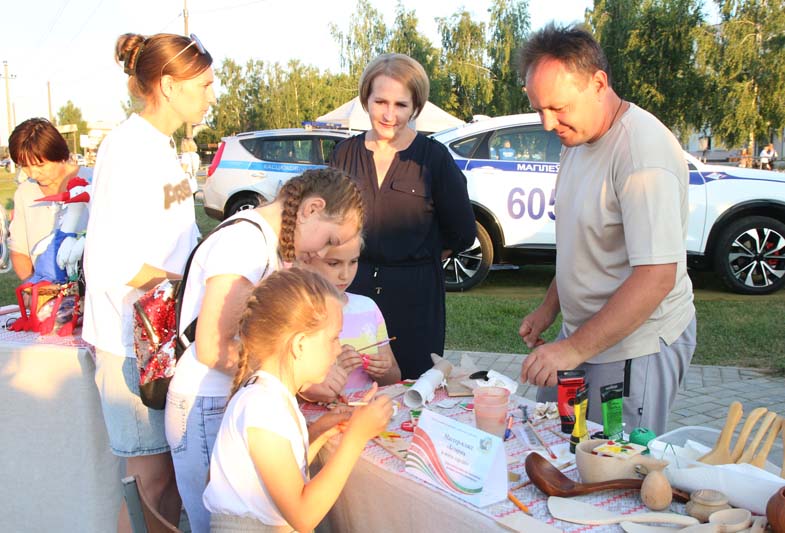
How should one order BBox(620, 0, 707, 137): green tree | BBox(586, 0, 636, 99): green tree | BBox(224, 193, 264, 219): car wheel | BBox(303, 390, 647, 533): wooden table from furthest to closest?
BBox(586, 0, 636, 99): green tree < BBox(620, 0, 707, 137): green tree < BBox(224, 193, 264, 219): car wheel < BBox(303, 390, 647, 533): wooden table

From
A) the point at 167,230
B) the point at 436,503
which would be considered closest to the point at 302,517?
the point at 436,503

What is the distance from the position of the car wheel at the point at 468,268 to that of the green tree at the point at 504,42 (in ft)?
74.2

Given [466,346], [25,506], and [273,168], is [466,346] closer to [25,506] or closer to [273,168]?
[25,506]

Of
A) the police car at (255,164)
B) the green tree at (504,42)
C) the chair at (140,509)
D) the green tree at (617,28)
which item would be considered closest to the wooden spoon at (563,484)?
the chair at (140,509)

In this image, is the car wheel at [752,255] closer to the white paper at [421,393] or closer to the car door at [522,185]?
the car door at [522,185]

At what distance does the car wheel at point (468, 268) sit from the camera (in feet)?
23.6

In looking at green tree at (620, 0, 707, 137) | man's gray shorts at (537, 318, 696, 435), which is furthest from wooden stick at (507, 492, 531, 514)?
green tree at (620, 0, 707, 137)

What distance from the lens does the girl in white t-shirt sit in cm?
146

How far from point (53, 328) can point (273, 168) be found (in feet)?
24.2

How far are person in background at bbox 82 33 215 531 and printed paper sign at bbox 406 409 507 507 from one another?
1030 millimetres

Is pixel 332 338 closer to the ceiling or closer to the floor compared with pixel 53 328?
closer to the ceiling

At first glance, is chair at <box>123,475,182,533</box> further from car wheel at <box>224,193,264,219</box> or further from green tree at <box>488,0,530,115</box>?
green tree at <box>488,0,530,115</box>

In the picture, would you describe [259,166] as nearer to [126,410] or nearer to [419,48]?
[126,410]

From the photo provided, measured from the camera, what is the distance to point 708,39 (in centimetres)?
2286
